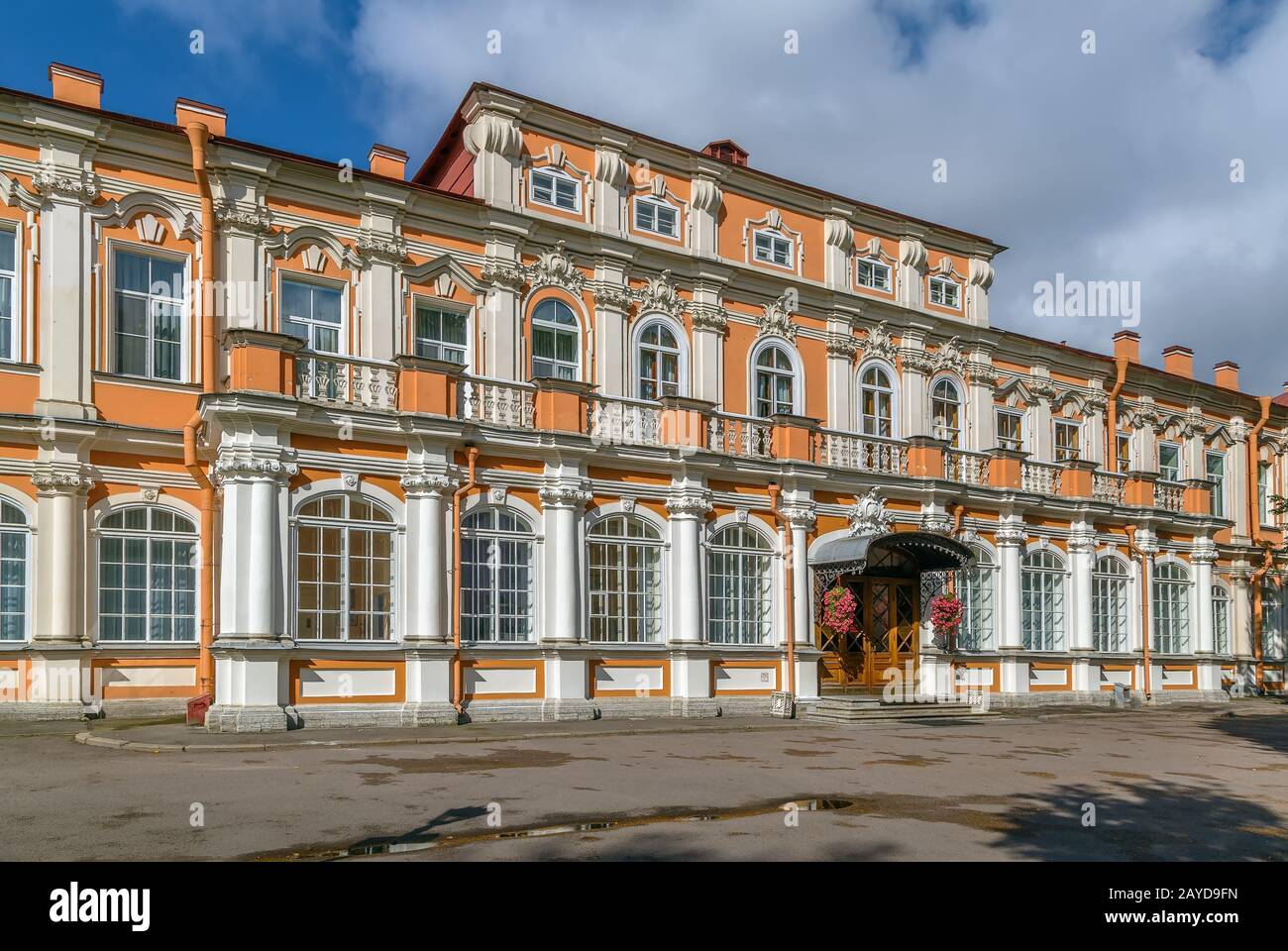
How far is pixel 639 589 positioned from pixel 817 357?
7.28 m

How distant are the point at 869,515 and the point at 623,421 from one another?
553 cm

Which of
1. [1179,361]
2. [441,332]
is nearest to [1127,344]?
[1179,361]

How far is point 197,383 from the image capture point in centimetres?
1761

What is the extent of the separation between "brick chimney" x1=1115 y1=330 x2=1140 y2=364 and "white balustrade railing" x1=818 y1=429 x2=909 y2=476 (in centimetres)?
1096

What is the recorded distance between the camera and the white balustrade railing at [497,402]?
1791 centimetres

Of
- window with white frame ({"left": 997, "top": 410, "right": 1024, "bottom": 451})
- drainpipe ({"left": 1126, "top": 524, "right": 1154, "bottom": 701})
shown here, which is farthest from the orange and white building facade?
drainpipe ({"left": 1126, "top": 524, "right": 1154, "bottom": 701})

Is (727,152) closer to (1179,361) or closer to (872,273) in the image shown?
(872,273)

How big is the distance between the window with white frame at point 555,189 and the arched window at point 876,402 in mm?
7470

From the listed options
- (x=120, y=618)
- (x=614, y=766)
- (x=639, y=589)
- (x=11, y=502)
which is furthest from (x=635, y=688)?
(x=11, y=502)

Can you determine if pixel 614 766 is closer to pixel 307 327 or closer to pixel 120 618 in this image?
pixel 120 618

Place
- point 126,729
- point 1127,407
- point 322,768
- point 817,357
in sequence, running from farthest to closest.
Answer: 1. point 1127,407
2. point 817,357
3. point 126,729
4. point 322,768

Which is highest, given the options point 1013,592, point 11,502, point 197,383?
point 197,383

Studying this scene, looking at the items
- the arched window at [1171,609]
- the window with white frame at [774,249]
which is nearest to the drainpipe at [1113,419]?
the arched window at [1171,609]

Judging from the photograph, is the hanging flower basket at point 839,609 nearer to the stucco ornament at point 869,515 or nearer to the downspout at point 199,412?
the stucco ornament at point 869,515
